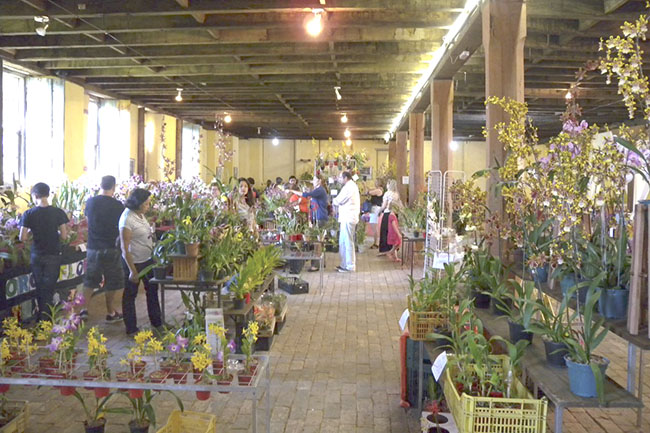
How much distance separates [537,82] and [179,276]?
8.87 meters

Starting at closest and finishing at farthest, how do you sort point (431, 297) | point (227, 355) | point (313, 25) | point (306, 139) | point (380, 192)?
point (227, 355) < point (431, 297) < point (313, 25) < point (380, 192) < point (306, 139)

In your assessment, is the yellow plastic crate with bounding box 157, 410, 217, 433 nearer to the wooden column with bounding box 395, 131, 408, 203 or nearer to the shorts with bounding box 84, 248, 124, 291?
the shorts with bounding box 84, 248, 124, 291

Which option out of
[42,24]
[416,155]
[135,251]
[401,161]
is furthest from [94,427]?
[401,161]

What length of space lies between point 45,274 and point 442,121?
6.61 meters

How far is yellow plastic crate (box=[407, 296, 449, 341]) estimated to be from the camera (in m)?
3.78

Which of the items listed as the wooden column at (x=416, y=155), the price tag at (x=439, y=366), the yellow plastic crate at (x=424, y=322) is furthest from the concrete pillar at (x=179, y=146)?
the price tag at (x=439, y=366)

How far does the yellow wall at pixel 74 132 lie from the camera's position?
35.9ft

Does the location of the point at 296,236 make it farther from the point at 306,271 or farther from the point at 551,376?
the point at 551,376

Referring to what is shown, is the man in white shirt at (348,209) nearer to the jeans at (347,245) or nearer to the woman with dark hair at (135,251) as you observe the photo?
the jeans at (347,245)

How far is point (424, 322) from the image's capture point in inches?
149

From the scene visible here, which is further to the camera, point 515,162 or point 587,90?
point 587,90

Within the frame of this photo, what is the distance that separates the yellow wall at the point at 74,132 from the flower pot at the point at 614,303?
10261 mm

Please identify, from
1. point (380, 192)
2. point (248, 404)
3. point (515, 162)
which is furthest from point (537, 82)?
point (248, 404)

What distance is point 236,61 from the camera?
9.59 meters
